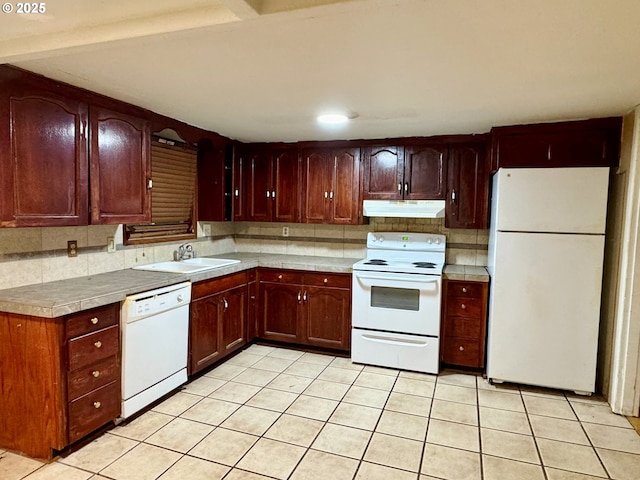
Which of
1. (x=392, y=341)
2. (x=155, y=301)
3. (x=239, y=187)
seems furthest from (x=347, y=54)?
(x=239, y=187)

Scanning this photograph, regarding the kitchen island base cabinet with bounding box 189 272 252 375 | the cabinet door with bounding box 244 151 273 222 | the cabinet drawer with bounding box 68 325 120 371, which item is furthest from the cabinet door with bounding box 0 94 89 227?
the cabinet door with bounding box 244 151 273 222

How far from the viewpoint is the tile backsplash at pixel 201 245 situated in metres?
2.43

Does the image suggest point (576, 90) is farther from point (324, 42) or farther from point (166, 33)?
point (166, 33)

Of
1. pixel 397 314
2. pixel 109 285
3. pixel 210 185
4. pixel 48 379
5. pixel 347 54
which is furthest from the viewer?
pixel 210 185

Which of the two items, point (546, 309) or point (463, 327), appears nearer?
point (546, 309)

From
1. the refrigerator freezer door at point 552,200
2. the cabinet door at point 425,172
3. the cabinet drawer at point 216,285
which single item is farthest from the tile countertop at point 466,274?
the cabinet drawer at point 216,285

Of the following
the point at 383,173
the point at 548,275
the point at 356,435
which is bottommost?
the point at 356,435

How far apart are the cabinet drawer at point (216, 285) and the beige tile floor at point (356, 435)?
70cm

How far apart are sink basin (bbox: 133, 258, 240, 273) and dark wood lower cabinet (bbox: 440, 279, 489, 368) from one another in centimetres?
193

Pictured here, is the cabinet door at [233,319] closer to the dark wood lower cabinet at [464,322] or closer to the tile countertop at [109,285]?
the tile countertop at [109,285]

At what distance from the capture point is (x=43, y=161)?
225cm

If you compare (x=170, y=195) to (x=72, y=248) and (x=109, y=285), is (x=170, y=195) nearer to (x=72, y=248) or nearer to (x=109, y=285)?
(x=72, y=248)

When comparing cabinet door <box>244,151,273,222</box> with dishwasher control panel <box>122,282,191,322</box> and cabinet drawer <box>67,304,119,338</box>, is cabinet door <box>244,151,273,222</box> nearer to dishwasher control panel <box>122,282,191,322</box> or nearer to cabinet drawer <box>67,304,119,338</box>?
dishwasher control panel <box>122,282,191,322</box>

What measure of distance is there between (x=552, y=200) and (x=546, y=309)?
82 cm
